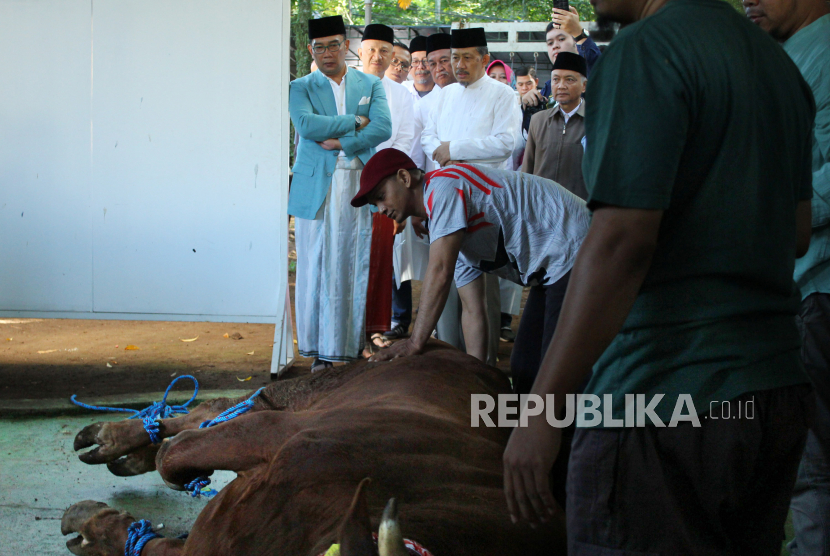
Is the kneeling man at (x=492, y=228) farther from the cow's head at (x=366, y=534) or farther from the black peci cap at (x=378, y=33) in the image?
the black peci cap at (x=378, y=33)

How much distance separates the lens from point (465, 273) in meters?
3.58

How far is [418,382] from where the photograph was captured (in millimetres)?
2736

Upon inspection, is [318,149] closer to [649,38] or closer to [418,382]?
[418,382]

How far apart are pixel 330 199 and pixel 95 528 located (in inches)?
104

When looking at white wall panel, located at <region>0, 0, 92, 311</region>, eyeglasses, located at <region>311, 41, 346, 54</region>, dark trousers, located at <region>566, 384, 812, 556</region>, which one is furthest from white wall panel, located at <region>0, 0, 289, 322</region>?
dark trousers, located at <region>566, 384, 812, 556</region>

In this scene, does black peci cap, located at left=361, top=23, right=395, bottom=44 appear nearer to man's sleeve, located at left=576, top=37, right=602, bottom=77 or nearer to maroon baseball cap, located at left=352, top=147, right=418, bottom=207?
man's sleeve, located at left=576, top=37, right=602, bottom=77

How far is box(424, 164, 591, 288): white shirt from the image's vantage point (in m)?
2.99

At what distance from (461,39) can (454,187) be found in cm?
282

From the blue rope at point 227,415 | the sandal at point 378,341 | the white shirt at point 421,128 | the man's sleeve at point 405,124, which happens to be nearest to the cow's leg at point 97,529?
the blue rope at point 227,415

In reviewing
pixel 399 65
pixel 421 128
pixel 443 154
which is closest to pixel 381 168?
pixel 443 154

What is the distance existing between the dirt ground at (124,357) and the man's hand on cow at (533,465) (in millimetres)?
3365

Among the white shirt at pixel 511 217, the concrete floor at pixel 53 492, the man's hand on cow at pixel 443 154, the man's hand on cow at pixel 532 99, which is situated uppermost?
the man's hand on cow at pixel 532 99

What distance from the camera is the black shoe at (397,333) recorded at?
19.0 feet

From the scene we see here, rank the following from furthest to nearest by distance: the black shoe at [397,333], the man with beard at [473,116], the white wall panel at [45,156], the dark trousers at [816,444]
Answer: the black shoe at [397,333] < the man with beard at [473,116] < the white wall panel at [45,156] < the dark trousers at [816,444]
